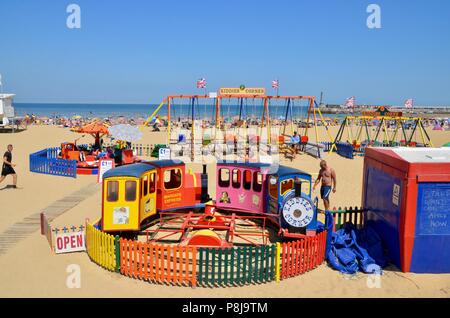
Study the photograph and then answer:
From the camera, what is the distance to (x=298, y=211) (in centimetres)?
946

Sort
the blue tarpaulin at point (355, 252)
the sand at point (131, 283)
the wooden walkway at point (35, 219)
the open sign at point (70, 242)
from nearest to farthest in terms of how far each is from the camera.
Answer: the sand at point (131, 283) → the blue tarpaulin at point (355, 252) → the open sign at point (70, 242) → the wooden walkway at point (35, 219)

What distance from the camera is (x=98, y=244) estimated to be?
8.62 metres

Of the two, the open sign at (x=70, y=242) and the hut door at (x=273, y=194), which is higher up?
Answer: the hut door at (x=273, y=194)

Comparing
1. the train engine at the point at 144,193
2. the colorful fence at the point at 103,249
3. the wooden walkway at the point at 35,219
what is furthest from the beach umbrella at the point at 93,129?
the colorful fence at the point at 103,249

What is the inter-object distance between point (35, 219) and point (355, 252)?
9.18 m

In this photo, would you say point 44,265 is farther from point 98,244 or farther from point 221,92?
point 221,92

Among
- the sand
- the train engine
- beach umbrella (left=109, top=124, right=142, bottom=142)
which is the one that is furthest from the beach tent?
the train engine

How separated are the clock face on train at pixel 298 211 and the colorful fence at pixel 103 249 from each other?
13.3 feet

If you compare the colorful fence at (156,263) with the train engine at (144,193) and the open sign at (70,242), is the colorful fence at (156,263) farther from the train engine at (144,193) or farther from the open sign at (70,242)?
the open sign at (70,242)

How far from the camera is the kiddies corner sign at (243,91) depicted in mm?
23562

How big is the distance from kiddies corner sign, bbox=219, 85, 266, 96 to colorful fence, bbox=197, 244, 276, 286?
16579 mm

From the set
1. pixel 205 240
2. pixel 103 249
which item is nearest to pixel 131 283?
pixel 103 249
